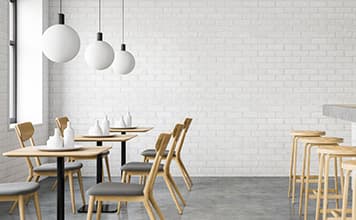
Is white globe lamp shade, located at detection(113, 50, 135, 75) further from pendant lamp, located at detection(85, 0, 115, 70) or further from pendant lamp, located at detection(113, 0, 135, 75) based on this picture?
pendant lamp, located at detection(85, 0, 115, 70)

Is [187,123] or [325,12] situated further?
[325,12]

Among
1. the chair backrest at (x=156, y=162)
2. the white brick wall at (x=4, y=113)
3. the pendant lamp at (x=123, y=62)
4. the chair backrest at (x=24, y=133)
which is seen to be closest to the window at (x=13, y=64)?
the white brick wall at (x=4, y=113)

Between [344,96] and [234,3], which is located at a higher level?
[234,3]

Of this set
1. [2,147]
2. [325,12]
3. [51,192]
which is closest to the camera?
[2,147]

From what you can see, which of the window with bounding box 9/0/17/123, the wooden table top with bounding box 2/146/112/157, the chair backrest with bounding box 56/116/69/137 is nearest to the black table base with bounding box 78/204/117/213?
the chair backrest with bounding box 56/116/69/137

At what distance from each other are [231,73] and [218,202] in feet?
7.38

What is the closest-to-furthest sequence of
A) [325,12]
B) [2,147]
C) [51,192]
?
[2,147] < [51,192] < [325,12]

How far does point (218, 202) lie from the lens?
5.41m

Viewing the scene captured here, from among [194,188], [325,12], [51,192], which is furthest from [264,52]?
[51,192]

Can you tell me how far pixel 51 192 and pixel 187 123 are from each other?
1674 mm

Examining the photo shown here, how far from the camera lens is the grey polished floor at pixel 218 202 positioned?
481 centimetres

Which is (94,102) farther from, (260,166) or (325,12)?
(325,12)

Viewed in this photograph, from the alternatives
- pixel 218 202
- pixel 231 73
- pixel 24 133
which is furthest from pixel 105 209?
pixel 231 73

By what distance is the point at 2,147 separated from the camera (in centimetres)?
555
